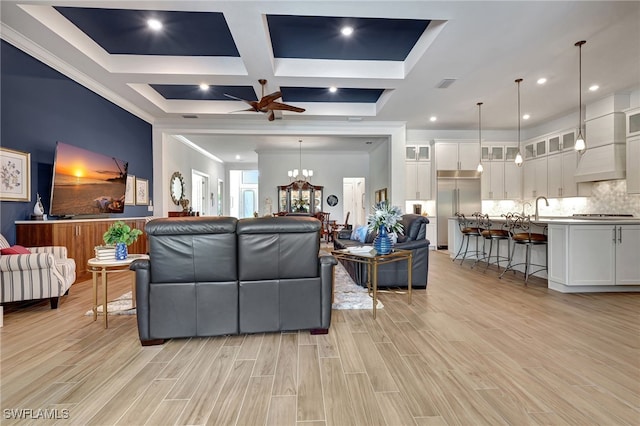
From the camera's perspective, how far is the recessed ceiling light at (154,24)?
11.8 ft

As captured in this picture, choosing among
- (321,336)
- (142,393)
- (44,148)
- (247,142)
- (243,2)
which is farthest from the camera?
(247,142)

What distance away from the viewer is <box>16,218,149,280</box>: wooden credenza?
3652 millimetres

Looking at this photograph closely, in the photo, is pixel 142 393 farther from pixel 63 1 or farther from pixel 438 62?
pixel 438 62

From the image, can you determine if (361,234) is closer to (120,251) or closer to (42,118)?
(120,251)

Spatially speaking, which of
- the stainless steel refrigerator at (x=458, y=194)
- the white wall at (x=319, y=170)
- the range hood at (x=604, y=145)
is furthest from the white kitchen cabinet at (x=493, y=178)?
the white wall at (x=319, y=170)

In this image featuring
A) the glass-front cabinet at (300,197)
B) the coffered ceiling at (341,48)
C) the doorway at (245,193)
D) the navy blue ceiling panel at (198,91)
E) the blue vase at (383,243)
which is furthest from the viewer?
the doorway at (245,193)

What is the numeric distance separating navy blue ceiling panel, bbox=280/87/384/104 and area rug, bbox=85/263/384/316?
3.73 meters

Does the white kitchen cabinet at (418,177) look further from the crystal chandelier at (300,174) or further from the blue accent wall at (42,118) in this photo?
the blue accent wall at (42,118)

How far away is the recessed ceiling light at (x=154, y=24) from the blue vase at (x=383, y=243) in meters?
3.62

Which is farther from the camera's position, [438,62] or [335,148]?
[335,148]

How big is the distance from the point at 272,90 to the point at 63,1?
289 cm

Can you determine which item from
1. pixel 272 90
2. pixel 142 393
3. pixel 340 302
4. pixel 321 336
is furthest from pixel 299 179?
pixel 142 393

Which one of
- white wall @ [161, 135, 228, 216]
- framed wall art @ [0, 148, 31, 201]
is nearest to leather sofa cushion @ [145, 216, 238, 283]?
framed wall art @ [0, 148, 31, 201]

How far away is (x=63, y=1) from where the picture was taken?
302 cm
